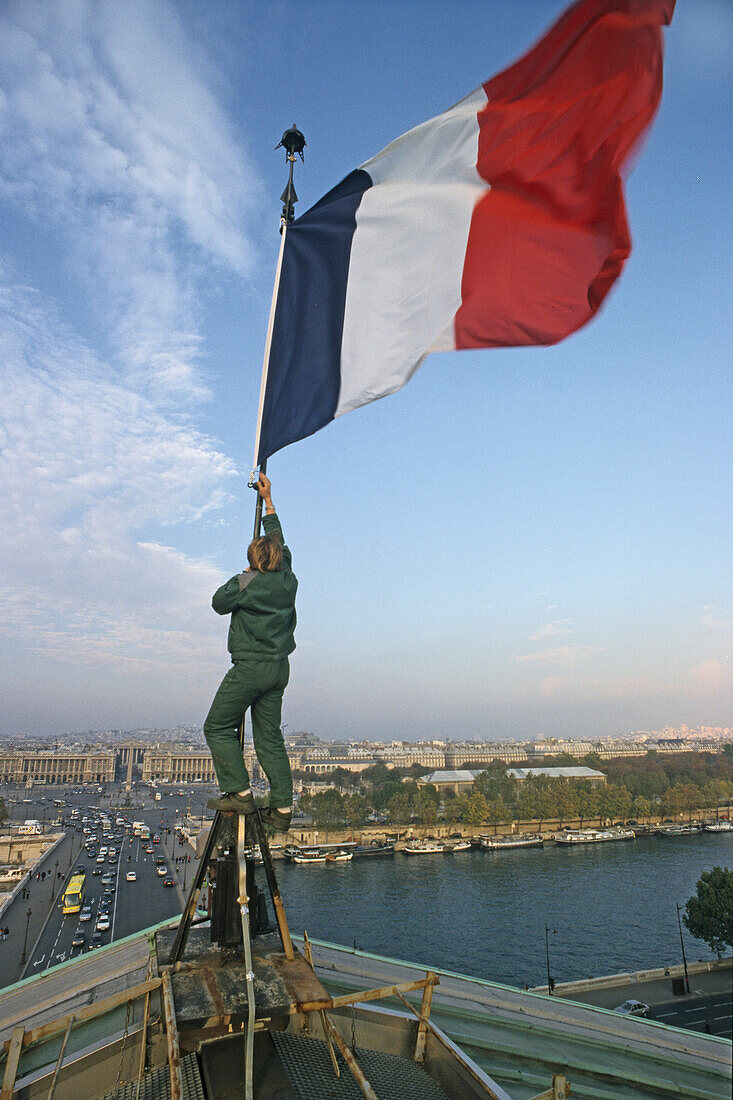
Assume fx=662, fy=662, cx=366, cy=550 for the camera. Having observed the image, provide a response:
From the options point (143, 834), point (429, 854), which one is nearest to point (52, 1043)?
point (429, 854)

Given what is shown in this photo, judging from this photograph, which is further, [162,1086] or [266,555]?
[266,555]

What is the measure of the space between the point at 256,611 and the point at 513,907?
2369cm

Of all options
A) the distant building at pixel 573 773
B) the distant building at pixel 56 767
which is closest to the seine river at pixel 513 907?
the distant building at pixel 573 773

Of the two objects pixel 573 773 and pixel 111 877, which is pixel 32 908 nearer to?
pixel 111 877

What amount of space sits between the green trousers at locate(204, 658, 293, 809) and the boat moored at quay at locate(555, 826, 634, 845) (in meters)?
38.3

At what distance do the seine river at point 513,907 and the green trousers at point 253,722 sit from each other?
1624 centimetres

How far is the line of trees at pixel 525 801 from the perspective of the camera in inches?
1564

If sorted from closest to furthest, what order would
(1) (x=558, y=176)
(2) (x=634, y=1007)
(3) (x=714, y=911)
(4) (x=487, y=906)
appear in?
1. (1) (x=558, y=176)
2. (2) (x=634, y=1007)
3. (3) (x=714, y=911)
4. (4) (x=487, y=906)

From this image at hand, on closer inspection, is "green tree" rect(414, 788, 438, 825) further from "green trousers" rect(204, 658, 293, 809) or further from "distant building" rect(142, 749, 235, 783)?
"distant building" rect(142, 749, 235, 783)

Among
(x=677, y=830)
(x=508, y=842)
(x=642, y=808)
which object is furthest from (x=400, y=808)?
(x=677, y=830)

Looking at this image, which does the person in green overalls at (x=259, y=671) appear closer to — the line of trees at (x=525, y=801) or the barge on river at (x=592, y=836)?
the line of trees at (x=525, y=801)

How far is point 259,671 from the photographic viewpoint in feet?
10.6

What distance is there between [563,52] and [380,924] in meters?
23.1

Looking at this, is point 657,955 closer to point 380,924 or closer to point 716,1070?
point 380,924
